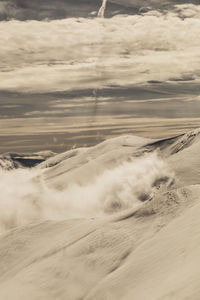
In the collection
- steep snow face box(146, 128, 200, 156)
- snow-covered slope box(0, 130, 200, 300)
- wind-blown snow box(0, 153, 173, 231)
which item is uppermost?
snow-covered slope box(0, 130, 200, 300)

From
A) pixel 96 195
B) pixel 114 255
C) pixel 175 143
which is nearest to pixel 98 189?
pixel 96 195

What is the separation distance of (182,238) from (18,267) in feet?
30.9

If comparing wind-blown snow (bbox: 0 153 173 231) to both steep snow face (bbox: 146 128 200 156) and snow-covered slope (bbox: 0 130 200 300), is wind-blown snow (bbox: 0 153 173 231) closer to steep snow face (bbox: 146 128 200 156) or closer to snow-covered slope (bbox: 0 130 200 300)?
steep snow face (bbox: 146 128 200 156)

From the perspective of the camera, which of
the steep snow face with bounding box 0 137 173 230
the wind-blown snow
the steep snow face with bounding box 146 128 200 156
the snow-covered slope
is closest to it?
the snow-covered slope

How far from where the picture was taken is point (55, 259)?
18.4 metres

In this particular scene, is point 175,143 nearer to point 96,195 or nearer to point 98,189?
point 98,189

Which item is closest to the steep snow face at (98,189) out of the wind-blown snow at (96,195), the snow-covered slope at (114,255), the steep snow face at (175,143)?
the wind-blown snow at (96,195)

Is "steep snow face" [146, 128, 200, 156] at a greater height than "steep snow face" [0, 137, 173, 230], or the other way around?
"steep snow face" [146, 128, 200, 156]

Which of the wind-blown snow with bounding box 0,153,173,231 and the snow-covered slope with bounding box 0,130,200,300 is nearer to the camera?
the snow-covered slope with bounding box 0,130,200,300

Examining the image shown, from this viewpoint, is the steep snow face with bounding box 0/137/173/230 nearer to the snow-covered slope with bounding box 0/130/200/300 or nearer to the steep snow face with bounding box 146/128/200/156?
the steep snow face with bounding box 146/128/200/156

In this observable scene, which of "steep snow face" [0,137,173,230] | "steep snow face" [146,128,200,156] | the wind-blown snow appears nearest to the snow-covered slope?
"steep snow face" [0,137,173,230]

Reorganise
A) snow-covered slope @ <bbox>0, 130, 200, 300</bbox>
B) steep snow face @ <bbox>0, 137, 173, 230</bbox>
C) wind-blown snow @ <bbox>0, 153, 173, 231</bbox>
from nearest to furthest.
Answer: snow-covered slope @ <bbox>0, 130, 200, 300</bbox> < steep snow face @ <bbox>0, 137, 173, 230</bbox> < wind-blown snow @ <bbox>0, 153, 173, 231</bbox>

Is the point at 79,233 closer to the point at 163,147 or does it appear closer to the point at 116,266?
the point at 116,266

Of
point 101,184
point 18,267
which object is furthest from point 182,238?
point 101,184
